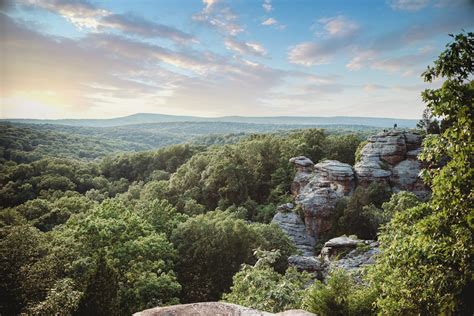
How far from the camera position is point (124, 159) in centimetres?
9094

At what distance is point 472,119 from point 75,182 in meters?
84.8

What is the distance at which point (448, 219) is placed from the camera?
9.03 meters

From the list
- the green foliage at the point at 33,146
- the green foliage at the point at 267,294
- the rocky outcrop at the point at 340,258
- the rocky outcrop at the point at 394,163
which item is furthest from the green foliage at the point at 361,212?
the green foliage at the point at 33,146

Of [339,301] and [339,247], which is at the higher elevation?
[339,301]

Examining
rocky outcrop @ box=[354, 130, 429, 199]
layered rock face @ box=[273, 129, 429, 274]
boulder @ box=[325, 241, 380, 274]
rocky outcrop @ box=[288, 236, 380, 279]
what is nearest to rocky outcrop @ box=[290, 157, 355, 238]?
layered rock face @ box=[273, 129, 429, 274]

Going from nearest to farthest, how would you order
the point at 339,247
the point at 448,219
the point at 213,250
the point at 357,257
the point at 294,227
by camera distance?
the point at 448,219 → the point at 357,257 → the point at 339,247 → the point at 213,250 → the point at 294,227

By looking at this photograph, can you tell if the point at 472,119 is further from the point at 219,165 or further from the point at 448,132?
the point at 219,165

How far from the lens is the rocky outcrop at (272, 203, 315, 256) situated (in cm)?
3950

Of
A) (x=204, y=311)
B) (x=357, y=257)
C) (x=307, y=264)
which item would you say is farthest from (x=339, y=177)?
(x=204, y=311)

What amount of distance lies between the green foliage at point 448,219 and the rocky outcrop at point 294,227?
2918 centimetres

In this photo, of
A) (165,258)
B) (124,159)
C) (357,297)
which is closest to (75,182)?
(124,159)

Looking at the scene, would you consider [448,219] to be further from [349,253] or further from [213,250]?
[213,250]

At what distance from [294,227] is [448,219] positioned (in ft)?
111

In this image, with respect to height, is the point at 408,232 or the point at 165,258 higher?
the point at 408,232
